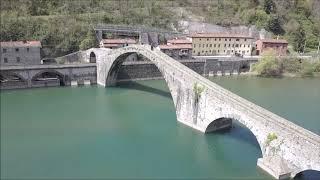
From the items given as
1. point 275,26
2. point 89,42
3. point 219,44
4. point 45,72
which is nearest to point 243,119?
point 45,72

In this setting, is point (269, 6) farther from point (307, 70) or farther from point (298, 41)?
point (307, 70)

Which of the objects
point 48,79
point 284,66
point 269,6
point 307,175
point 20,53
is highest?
point 269,6

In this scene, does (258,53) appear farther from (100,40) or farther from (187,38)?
(100,40)

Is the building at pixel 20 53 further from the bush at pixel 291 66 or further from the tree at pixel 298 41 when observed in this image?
the tree at pixel 298 41

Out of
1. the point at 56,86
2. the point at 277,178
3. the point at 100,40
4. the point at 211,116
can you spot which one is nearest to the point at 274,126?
the point at 277,178

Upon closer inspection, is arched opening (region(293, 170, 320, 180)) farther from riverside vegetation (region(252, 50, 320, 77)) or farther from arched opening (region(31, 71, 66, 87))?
riverside vegetation (region(252, 50, 320, 77))

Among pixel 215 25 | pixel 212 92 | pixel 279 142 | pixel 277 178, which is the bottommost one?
pixel 277 178
